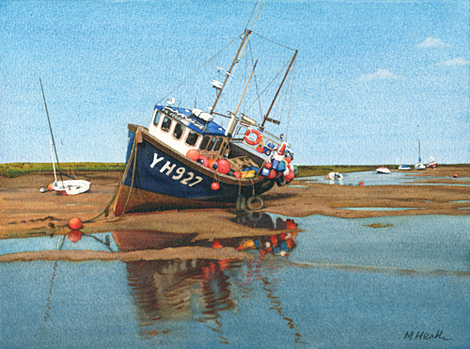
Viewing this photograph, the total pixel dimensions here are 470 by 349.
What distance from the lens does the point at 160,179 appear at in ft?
44.5

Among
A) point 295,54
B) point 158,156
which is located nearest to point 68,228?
point 158,156

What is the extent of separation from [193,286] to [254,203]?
1058cm

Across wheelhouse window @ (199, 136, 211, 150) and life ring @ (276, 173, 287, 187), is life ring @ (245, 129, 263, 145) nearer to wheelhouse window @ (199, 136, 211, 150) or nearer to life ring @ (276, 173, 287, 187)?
wheelhouse window @ (199, 136, 211, 150)

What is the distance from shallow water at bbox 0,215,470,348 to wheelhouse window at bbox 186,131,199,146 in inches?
256

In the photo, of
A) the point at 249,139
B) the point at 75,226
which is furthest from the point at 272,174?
the point at 75,226

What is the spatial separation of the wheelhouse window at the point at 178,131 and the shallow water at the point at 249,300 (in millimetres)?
6523

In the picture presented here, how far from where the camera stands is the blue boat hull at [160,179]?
13172 mm

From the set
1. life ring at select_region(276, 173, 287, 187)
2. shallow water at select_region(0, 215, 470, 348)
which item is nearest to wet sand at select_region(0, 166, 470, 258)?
life ring at select_region(276, 173, 287, 187)

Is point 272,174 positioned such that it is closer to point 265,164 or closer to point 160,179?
point 265,164

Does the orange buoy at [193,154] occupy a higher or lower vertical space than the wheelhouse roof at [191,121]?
lower

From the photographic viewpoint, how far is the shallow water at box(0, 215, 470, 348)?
4.66m

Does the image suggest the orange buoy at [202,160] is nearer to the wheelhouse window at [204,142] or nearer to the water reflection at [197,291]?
the wheelhouse window at [204,142]
